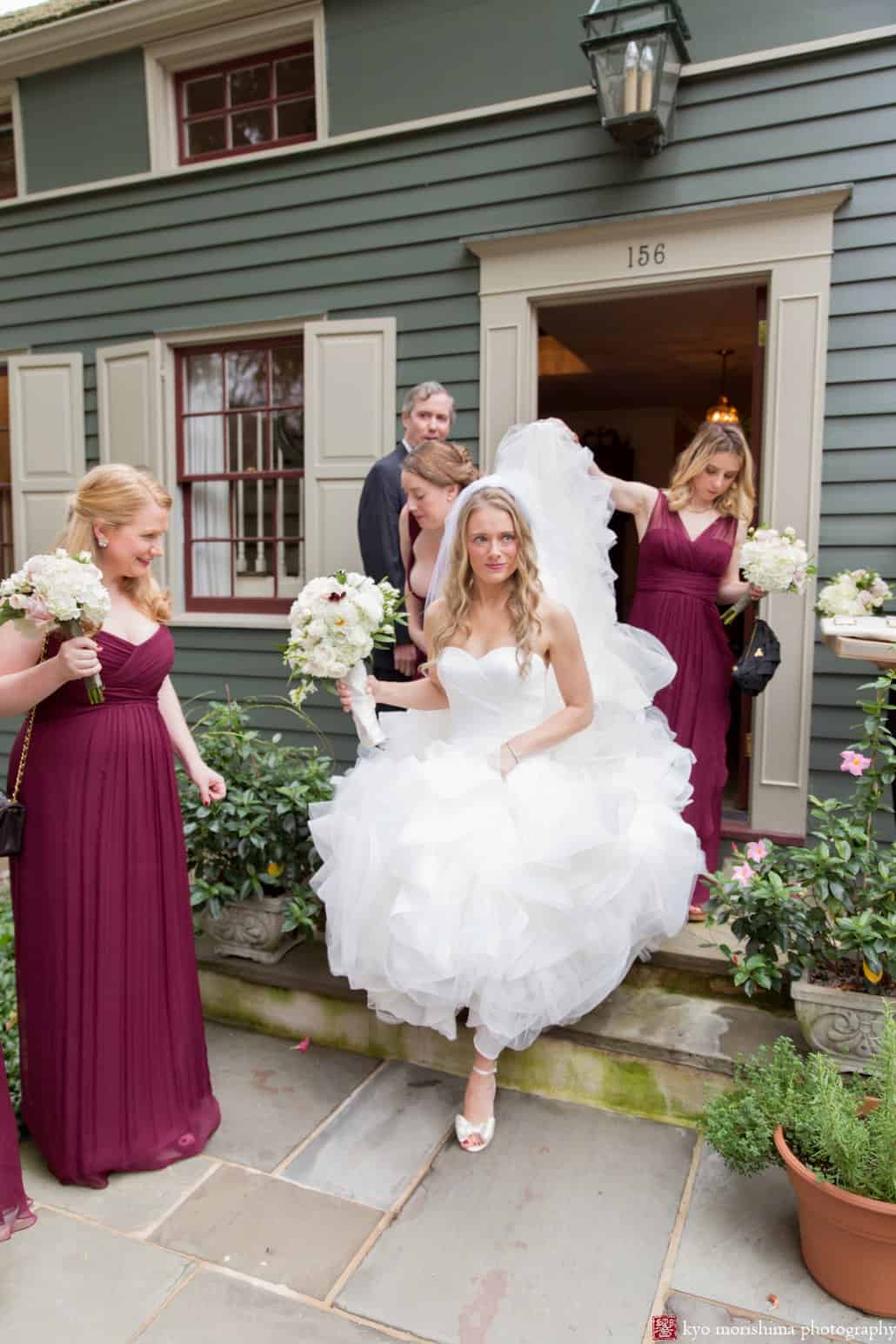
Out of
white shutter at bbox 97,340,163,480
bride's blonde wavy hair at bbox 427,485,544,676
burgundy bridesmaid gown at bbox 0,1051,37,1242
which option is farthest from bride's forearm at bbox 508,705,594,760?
white shutter at bbox 97,340,163,480

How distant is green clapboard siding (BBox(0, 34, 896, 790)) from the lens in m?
4.01

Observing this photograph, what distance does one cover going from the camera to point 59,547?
246 cm

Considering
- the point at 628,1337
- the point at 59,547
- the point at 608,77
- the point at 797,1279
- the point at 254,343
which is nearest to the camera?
the point at 628,1337

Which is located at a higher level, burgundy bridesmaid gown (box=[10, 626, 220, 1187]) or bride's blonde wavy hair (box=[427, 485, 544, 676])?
bride's blonde wavy hair (box=[427, 485, 544, 676])

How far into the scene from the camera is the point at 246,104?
5.42 m

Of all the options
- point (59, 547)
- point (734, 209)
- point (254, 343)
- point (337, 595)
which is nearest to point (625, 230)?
point (734, 209)

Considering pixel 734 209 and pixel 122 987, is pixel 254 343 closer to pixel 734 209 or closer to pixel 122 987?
pixel 734 209

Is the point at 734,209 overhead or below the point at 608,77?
below

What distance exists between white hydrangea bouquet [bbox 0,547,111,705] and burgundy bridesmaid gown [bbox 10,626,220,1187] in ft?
0.85

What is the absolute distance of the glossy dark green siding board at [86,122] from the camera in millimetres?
5594

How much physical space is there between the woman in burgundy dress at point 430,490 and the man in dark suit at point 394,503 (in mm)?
333

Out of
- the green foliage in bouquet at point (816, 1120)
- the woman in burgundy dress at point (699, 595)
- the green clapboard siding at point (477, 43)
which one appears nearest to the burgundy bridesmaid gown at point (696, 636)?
the woman in burgundy dress at point (699, 595)

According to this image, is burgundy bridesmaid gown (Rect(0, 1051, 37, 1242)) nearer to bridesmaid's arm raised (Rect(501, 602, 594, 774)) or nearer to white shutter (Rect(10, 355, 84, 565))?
bridesmaid's arm raised (Rect(501, 602, 594, 774))

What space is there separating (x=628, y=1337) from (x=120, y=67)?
6694 mm
